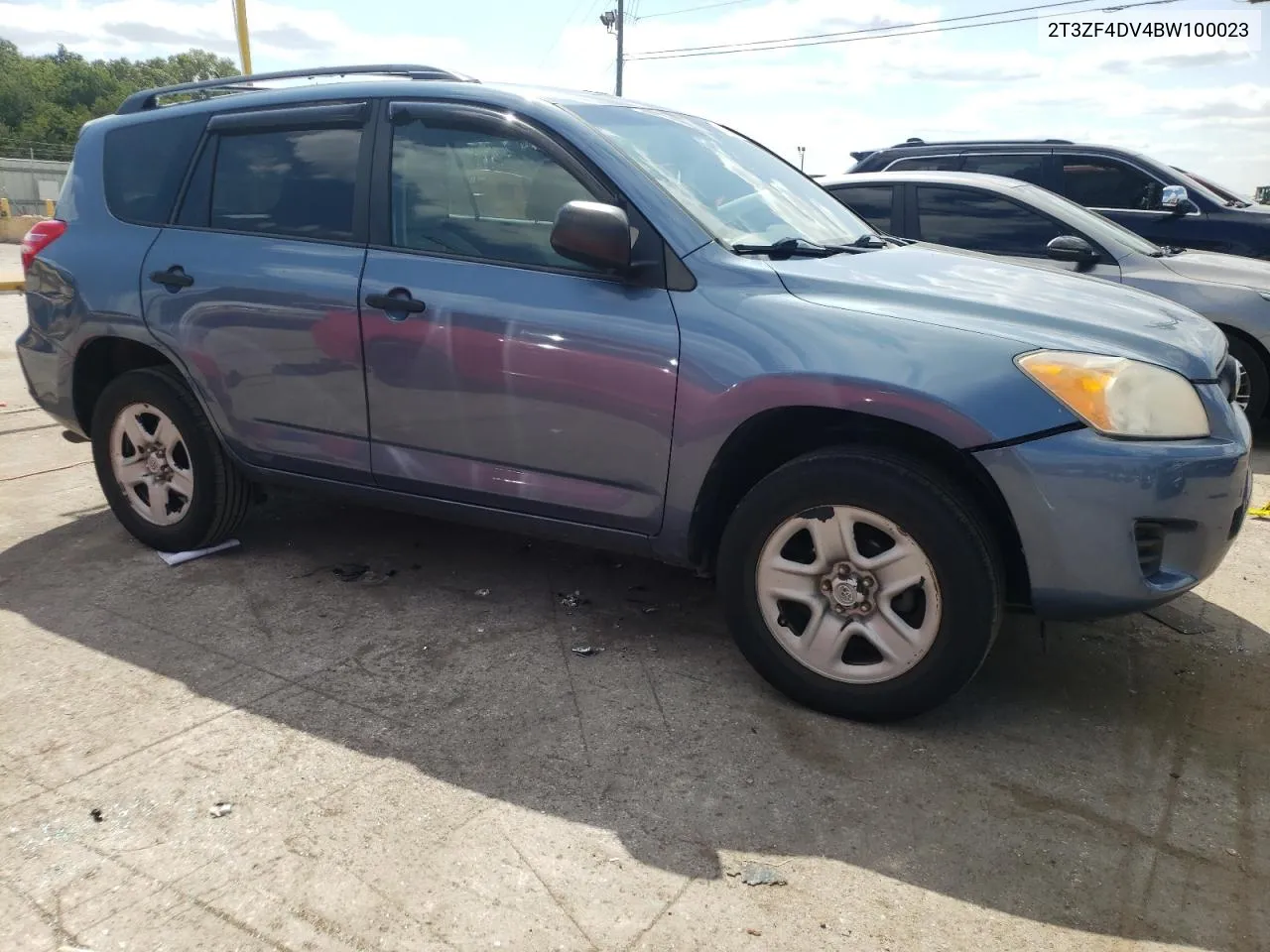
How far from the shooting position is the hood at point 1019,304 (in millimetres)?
2848

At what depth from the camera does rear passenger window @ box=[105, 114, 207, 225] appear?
13.6ft

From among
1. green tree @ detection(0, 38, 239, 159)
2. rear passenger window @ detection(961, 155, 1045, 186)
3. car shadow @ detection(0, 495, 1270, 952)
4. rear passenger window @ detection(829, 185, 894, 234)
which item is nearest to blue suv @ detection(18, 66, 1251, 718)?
A: car shadow @ detection(0, 495, 1270, 952)

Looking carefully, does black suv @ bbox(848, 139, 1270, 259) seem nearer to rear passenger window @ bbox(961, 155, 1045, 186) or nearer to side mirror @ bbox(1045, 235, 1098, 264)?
rear passenger window @ bbox(961, 155, 1045, 186)

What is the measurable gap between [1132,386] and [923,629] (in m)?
0.83

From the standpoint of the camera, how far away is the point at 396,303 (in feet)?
11.5

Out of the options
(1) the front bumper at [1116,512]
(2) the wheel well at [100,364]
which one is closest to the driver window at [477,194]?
(2) the wheel well at [100,364]

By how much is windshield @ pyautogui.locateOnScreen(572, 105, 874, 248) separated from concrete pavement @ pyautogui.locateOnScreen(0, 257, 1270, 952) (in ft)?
4.58

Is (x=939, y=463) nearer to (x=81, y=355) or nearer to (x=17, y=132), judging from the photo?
(x=81, y=355)

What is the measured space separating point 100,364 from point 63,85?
323ft

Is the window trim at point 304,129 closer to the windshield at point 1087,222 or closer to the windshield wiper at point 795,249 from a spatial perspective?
the windshield wiper at point 795,249

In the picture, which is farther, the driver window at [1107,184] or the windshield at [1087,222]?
the driver window at [1107,184]

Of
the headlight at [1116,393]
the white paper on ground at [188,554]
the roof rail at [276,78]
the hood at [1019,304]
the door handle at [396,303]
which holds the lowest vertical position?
the white paper on ground at [188,554]

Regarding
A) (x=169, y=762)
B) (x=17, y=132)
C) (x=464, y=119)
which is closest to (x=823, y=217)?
(x=464, y=119)

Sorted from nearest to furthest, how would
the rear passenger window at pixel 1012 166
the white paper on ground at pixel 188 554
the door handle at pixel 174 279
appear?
the door handle at pixel 174 279 → the white paper on ground at pixel 188 554 → the rear passenger window at pixel 1012 166
